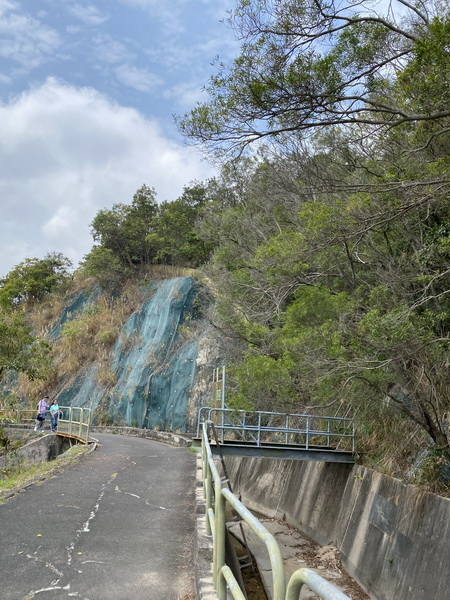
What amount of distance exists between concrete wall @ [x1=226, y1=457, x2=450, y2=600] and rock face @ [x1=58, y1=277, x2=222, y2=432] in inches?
492

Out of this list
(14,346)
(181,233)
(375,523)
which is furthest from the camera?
(181,233)

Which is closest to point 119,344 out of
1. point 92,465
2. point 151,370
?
point 151,370

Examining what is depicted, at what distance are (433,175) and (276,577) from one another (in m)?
7.88

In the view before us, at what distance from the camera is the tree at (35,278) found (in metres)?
42.6

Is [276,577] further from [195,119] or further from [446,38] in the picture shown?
[195,119]

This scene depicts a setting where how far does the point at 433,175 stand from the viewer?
342 inches

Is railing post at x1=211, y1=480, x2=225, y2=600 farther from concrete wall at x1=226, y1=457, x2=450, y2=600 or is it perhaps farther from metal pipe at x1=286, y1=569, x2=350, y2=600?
concrete wall at x1=226, y1=457, x2=450, y2=600

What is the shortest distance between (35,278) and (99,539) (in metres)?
39.7

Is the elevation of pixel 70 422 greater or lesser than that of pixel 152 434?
greater

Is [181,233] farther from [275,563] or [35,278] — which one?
[275,563]

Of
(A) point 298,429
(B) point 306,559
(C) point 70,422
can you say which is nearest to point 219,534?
(B) point 306,559

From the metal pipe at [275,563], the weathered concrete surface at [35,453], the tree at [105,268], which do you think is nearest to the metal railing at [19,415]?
the weathered concrete surface at [35,453]

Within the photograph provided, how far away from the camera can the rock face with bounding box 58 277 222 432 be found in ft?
89.7

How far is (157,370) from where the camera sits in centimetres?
2945
